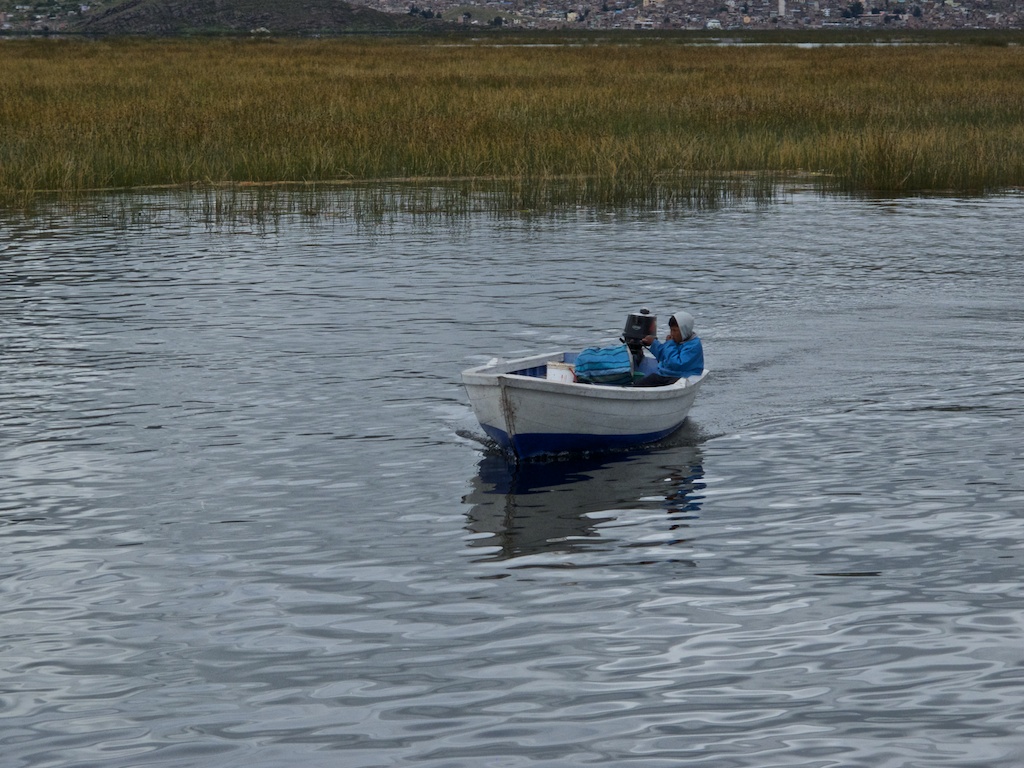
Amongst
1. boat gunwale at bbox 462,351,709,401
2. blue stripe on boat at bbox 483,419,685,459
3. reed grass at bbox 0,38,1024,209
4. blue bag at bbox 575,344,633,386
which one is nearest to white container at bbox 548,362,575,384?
blue bag at bbox 575,344,633,386

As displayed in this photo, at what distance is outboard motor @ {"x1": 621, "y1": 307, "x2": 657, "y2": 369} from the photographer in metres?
13.1

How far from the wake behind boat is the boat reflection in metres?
0.19

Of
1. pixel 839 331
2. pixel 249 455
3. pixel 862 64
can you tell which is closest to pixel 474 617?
pixel 249 455

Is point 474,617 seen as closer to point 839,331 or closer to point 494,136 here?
point 839,331

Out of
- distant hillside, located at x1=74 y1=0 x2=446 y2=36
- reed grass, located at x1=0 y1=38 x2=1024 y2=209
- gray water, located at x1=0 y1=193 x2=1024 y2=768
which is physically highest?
distant hillside, located at x1=74 y1=0 x2=446 y2=36

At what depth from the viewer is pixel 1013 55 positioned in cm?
6469

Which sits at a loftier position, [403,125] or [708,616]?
[403,125]

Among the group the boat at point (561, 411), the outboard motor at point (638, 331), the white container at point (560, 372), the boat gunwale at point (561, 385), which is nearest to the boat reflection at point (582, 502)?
the boat at point (561, 411)

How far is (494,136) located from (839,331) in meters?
15.1

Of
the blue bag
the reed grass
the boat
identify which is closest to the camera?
the boat

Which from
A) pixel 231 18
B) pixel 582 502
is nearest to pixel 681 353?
pixel 582 502

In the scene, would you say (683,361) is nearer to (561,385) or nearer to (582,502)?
(561,385)

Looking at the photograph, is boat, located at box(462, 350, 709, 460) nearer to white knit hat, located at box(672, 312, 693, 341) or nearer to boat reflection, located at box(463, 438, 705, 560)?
boat reflection, located at box(463, 438, 705, 560)

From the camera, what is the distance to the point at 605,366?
41.3 feet
